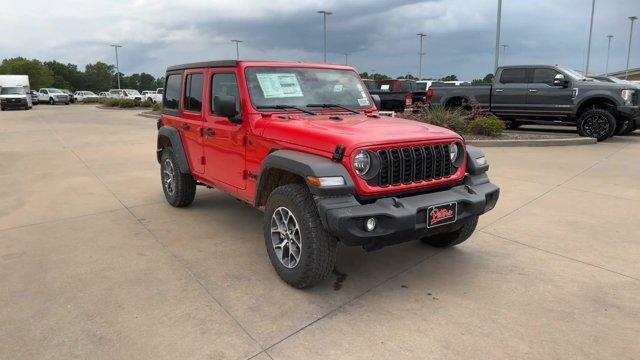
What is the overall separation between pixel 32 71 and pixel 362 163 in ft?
337

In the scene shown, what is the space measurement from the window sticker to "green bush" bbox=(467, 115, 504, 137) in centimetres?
828

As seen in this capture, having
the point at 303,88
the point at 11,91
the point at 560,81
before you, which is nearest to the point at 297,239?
the point at 303,88

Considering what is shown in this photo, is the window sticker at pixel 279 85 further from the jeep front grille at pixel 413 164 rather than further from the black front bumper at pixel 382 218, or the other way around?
the black front bumper at pixel 382 218

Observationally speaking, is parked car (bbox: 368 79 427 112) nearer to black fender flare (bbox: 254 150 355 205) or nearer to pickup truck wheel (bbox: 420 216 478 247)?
pickup truck wheel (bbox: 420 216 478 247)

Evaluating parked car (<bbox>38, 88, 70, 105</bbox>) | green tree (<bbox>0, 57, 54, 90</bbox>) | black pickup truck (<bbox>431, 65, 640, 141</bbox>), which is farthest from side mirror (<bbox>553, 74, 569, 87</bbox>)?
green tree (<bbox>0, 57, 54, 90</bbox>)

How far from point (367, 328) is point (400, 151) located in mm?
1252

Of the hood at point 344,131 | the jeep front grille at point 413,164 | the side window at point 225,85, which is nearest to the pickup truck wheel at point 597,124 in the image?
the hood at point 344,131

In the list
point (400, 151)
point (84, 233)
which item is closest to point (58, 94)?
point (84, 233)

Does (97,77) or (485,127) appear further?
(97,77)

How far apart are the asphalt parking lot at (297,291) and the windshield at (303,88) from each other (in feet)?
4.66

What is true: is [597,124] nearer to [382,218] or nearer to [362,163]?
[362,163]

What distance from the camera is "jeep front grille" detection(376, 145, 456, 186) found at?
3.34 meters

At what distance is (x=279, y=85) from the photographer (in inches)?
173

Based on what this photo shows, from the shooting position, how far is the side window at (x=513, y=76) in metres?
12.7
